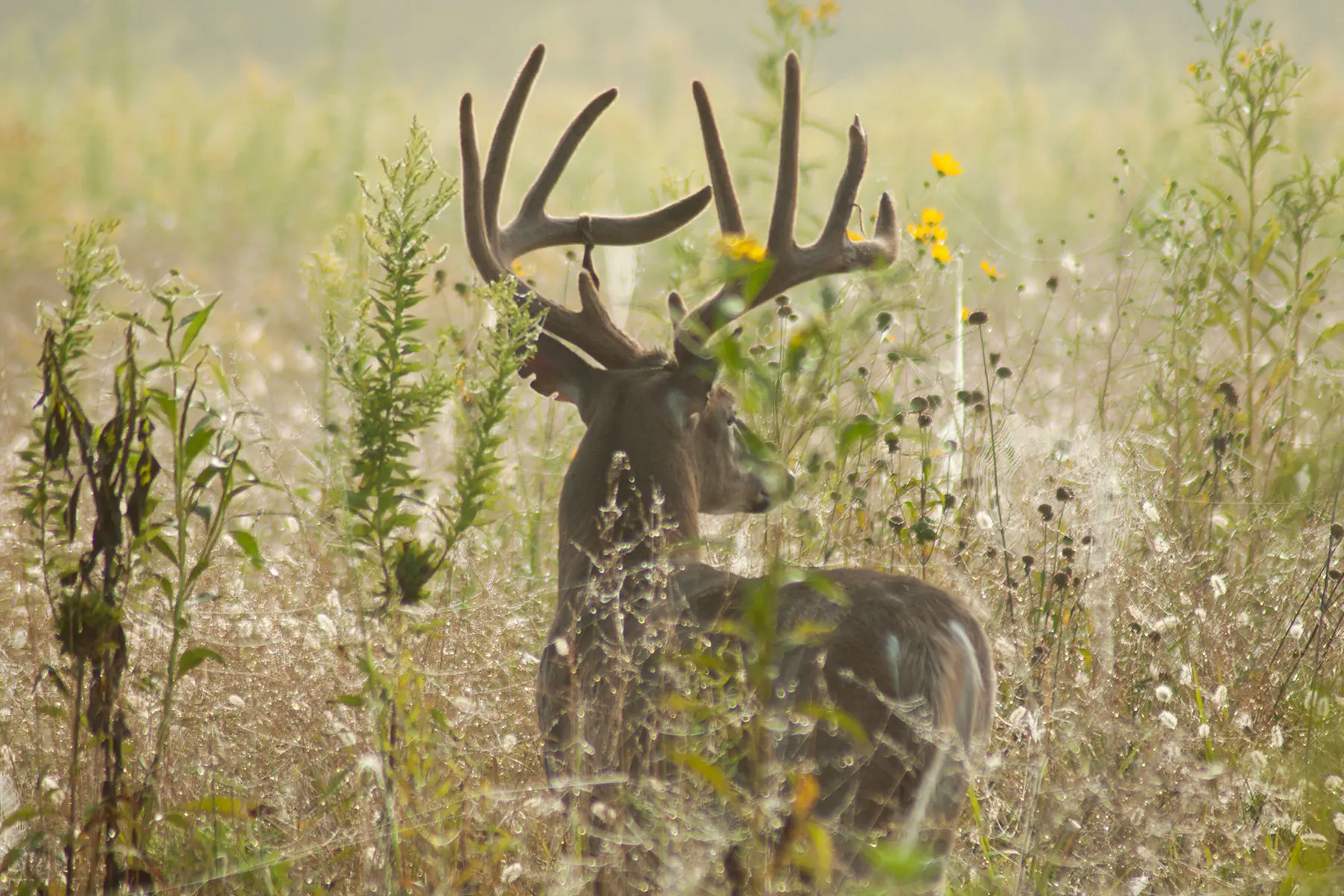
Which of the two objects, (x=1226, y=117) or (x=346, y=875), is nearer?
(x=346, y=875)

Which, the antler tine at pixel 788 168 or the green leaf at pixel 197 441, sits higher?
the antler tine at pixel 788 168

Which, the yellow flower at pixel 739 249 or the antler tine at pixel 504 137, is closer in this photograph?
the yellow flower at pixel 739 249

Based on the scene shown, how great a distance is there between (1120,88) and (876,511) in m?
21.9

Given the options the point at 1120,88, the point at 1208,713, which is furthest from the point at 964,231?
the point at 1208,713

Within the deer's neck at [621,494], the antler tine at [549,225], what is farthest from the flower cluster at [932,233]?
the deer's neck at [621,494]

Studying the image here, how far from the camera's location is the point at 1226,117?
5.09m

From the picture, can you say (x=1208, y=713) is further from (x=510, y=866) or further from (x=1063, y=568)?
(x=510, y=866)

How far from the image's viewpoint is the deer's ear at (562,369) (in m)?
4.33

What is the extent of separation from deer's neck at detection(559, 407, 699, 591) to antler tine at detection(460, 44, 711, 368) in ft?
1.35

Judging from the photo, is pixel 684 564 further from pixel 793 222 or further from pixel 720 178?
pixel 720 178

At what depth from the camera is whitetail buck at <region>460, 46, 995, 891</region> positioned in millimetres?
2949

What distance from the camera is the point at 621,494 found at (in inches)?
155

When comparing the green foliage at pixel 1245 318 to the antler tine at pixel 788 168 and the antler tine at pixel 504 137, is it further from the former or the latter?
the antler tine at pixel 504 137

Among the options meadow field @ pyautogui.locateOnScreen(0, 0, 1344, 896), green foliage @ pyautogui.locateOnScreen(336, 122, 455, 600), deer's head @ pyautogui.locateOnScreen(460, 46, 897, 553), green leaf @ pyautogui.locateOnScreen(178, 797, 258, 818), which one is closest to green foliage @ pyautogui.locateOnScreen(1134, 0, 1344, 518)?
meadow field @ pyautogui.locateOnScreen(0, 0, 1344, 896)
